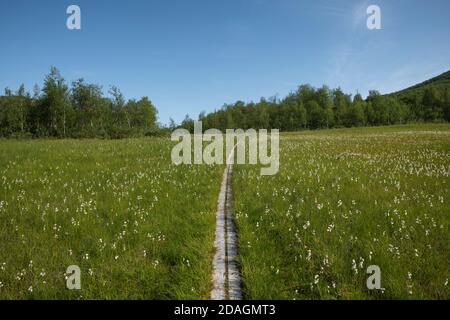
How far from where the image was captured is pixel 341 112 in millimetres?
124625

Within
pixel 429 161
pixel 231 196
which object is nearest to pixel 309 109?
pixel 429 161

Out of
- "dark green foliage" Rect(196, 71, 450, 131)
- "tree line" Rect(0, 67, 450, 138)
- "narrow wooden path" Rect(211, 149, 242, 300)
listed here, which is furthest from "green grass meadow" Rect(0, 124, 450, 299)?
"dark green foliage" Rect(196, 71, 450, 131)

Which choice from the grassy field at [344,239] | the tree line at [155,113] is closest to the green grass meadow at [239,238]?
the grassy field at [344,239]

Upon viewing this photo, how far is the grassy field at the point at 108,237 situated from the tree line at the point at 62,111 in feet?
196

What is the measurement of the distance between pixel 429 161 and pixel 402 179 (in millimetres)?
6595

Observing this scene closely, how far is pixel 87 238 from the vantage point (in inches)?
276

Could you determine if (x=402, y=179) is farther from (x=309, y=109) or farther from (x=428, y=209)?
(x=309, y=109)

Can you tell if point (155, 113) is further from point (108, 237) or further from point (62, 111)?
point (108, 237)

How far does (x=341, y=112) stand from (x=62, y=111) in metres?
96.8

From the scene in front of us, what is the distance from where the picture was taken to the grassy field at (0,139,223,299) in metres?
5.27

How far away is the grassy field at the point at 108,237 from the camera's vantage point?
527 cm

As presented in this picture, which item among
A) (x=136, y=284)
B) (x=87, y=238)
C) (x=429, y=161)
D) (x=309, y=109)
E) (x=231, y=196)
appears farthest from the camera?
(x=309, y=109)

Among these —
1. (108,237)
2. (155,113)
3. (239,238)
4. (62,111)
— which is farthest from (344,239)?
(155,113)

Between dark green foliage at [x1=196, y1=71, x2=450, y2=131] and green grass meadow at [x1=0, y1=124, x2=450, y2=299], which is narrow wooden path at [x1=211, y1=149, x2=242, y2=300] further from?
dark green foliage at [x1=196, y1=71, x2=450, y2=131]
